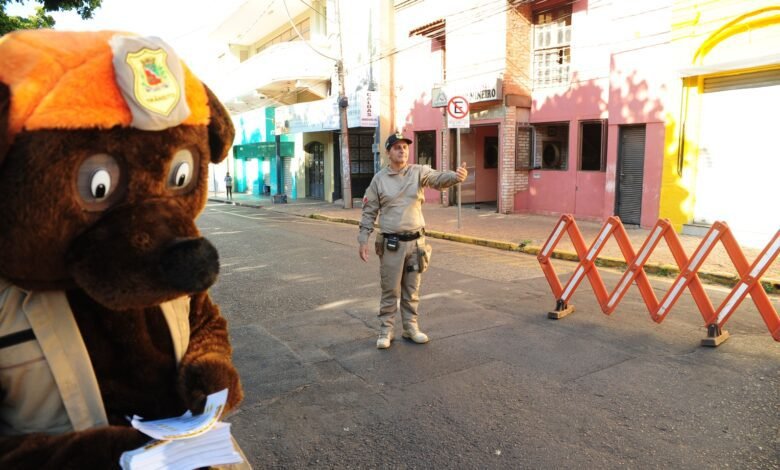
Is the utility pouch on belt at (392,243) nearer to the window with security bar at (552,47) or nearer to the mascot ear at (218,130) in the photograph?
the mascot ear at (218,130)

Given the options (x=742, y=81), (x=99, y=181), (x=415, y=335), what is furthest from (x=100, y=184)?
(x=742, y=81)

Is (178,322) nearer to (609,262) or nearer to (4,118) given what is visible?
(4,118)

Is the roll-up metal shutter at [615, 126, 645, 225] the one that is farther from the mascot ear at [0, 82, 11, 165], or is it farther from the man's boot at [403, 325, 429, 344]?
the mascot ear at [0, 82, 11, 165]

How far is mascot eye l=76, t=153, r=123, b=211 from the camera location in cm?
130

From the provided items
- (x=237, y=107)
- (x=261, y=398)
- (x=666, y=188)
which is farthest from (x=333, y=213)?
(x=237, y=107)

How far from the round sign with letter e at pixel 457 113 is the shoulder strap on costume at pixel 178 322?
35.7 ft

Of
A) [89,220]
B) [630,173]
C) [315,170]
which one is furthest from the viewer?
[315,170]

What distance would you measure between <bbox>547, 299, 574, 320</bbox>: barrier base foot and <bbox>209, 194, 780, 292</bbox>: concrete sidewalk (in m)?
2.73

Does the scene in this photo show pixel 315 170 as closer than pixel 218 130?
No

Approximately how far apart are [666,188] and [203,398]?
1248cm

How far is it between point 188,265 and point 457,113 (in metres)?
11.3

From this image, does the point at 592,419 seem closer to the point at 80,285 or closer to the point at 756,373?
the point at 756,373

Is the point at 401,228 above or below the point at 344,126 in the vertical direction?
below

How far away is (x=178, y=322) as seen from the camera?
1.59 meters
